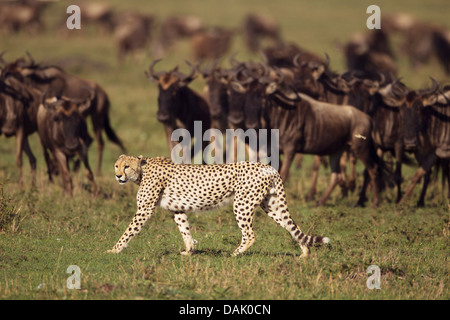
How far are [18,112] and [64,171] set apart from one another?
2.00 metres

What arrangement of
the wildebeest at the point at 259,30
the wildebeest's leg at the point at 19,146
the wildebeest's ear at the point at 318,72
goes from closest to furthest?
the wildebeest's leg at the point at 19,146, the wildebeest's ear at the point at 318,72, the wildebeest at the point at 259,30

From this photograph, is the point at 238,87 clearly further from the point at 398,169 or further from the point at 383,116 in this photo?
the point at 398,169

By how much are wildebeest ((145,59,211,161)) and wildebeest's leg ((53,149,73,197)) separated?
5.92 ft

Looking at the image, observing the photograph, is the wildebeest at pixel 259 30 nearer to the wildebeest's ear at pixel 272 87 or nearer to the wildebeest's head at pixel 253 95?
the wildebeest's head at pixel 253 95

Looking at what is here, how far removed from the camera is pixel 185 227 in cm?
818

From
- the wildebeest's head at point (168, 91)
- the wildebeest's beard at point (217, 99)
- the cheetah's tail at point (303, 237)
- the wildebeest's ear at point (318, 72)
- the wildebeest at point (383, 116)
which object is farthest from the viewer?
the wildebeest's ear at point (318, 72)

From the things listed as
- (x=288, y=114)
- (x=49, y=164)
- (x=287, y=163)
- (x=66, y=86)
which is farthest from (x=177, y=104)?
(x=66, y=86)

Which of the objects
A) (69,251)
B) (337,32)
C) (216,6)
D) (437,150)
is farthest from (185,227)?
(216,6)

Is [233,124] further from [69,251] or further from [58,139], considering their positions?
[69,251]

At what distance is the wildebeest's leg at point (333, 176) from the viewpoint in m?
11.9

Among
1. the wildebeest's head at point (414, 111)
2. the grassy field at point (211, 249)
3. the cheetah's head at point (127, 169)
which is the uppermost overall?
the wildebeest's head at point (414, 111)

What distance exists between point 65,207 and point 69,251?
254 centimetres

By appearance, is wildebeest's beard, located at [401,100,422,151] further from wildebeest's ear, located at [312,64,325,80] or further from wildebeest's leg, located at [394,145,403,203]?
wildebeest's ear, located at [312,64,325,80]

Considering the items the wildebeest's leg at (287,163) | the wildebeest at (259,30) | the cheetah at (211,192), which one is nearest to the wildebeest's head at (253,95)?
the wildebeest's leg at (287,163)
